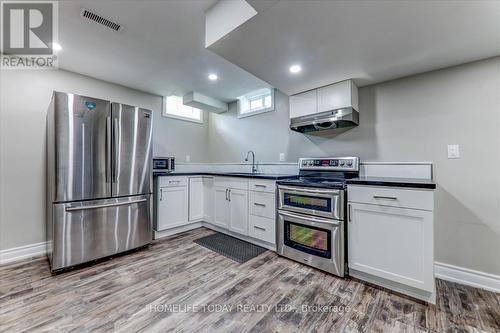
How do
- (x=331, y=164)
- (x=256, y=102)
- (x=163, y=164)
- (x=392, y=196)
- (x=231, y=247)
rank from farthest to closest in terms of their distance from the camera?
1. (x=256, y=102)
2. (x=163, y=164)
3. (x=231, y=247)
4. (x=331, y=164)
5. (x=392, y=196)

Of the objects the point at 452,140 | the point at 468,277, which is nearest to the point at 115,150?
the point at 452,140

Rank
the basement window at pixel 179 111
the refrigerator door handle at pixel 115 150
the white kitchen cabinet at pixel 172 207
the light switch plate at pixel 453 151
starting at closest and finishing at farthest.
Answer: the light switch plate at pixel 453 151 → the refrigerator door handle at pixel 115 150 → the white kitchen cabinet at pixel 172 207 → the basement window at pixel 179 111

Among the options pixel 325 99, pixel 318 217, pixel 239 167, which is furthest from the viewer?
pixel 239 167

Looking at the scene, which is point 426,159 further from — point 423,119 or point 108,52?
point 108,52

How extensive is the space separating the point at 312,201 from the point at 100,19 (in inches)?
104

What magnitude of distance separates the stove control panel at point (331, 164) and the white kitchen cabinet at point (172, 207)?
1936mm

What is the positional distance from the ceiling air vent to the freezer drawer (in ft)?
5.90

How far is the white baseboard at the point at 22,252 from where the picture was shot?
2.38 meters

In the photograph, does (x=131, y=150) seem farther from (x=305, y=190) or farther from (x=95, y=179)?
(x=305, y=190)

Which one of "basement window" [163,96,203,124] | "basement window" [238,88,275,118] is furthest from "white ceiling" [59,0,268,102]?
"basement window" [163,96,203,124]

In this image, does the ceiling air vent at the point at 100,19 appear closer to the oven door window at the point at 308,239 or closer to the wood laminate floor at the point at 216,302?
the wood laminate floor at the point at 216,302

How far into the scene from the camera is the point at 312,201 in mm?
2250

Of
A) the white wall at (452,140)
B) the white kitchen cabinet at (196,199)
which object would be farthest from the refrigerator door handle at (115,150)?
the white wall at (452,140)

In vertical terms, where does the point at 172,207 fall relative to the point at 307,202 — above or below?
below
